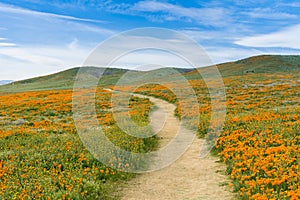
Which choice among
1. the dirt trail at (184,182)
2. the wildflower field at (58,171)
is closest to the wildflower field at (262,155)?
the dirt trail at (184,182)

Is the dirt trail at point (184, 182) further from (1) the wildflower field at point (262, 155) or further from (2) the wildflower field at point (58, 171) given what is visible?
(2) the wildflower field at point (58, 171)

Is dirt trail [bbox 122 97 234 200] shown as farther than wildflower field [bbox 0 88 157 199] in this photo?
Yes

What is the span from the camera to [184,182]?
10086 millimetres

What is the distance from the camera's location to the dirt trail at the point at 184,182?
896cm

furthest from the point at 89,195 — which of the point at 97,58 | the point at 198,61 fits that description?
the point at 198,61

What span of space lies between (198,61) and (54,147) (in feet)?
25.4

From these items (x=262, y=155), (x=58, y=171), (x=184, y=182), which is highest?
(x=262, y=155)

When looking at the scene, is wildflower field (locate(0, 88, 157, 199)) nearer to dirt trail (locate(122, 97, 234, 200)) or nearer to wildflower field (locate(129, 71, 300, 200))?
dirt trail (locate(122, 97, 234, 200))

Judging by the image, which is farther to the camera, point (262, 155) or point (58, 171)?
point (262, 155)

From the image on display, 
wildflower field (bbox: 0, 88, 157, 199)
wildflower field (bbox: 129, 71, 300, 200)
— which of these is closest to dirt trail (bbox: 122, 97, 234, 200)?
wildflower field (bbox: 129, 71, 300, 200)

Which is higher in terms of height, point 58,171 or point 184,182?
point 58,171

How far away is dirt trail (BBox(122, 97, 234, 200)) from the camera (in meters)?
8.96

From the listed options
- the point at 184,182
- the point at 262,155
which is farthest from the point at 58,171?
the point at 262,155

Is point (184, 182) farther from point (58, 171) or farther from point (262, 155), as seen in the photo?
point (58, 171)
